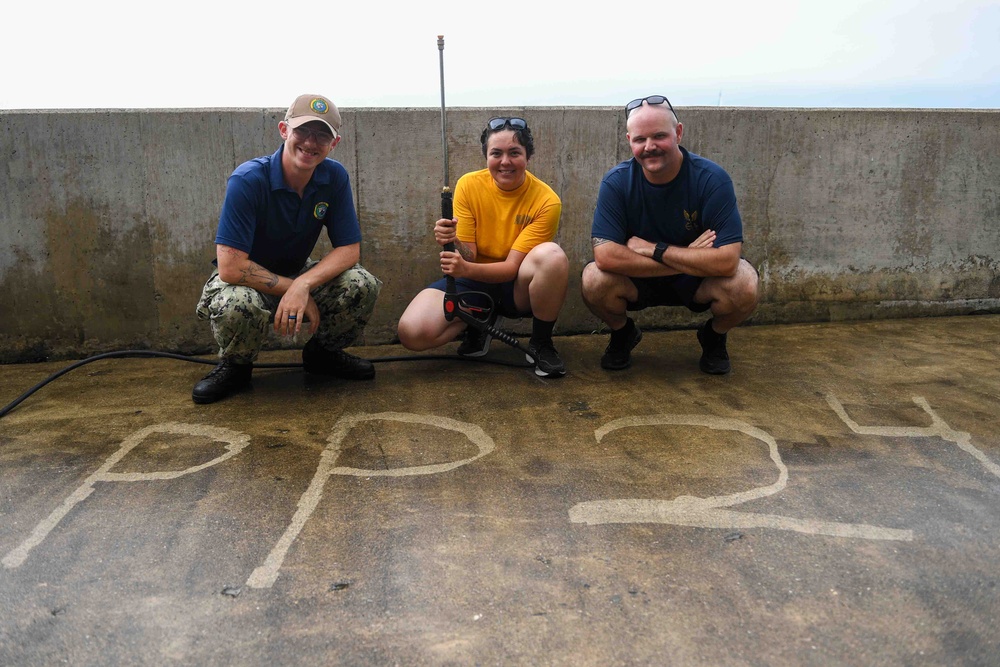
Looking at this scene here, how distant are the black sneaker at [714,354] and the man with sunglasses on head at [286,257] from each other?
1415mm

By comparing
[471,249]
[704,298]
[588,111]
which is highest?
[588,111]

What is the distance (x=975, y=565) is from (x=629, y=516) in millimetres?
802

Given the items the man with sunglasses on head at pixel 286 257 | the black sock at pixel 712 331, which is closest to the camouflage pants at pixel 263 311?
the man with sunglasses on head at pixel 286 257

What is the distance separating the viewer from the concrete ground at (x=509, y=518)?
1.61 meters

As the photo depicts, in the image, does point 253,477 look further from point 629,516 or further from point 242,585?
point 629,516

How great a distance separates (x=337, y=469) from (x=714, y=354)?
1.75 m

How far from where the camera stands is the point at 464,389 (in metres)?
3.24

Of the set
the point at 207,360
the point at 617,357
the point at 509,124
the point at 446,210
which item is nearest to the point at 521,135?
the point at 509,124

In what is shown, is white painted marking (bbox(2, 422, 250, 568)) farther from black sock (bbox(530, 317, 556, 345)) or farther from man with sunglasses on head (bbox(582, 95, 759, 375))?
man with sunglasses on head (bbox(582, 95, 759, 375))

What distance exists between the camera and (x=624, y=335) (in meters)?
3.50

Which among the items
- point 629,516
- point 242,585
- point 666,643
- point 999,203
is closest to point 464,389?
point 629,516

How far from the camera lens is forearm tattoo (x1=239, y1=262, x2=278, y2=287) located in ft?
9.78

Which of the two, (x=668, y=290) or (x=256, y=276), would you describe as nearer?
(x=256, y=276)

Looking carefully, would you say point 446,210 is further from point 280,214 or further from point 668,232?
point 668,232
